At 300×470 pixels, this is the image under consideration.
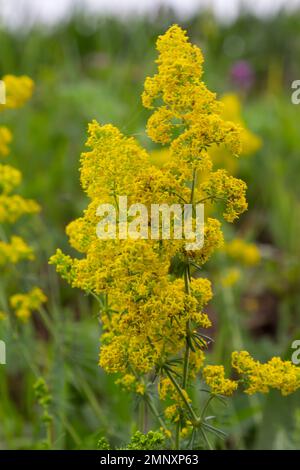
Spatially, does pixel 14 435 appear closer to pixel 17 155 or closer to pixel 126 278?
pixel 126 278

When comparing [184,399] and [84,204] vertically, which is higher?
[84,204]

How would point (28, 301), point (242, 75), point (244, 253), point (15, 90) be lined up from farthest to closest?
point (242, 75) < point (244, 253) < point (15, 90) < point (28, 301)

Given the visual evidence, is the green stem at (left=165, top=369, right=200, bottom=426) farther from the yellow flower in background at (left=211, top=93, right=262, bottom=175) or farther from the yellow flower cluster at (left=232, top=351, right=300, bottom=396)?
the yellow flower in background at (left=211, top=93, right=262, bottom=175)

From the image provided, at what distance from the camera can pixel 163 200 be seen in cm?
147

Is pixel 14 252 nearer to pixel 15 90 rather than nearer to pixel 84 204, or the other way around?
pixel 15 90

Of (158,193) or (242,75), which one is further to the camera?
(242,75)

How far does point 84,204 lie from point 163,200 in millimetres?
2405

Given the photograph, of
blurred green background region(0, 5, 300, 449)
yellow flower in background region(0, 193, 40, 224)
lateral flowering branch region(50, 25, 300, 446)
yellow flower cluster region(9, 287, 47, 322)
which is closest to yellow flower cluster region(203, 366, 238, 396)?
lateral flowering branch region(50, 25, 300, 446)

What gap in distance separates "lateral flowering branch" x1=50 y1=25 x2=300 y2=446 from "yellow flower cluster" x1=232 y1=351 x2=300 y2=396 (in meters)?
0.02

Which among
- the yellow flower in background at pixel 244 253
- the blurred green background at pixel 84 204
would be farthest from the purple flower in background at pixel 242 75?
the yellow flower in background at pixel 244 253

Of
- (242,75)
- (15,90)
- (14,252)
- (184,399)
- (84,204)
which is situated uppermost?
(242,75)

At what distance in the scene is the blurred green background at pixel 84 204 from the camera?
8.32 ft

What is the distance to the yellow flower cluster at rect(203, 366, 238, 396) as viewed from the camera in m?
1.56

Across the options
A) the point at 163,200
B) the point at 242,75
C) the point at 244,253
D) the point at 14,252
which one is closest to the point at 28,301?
the point at 14,252
